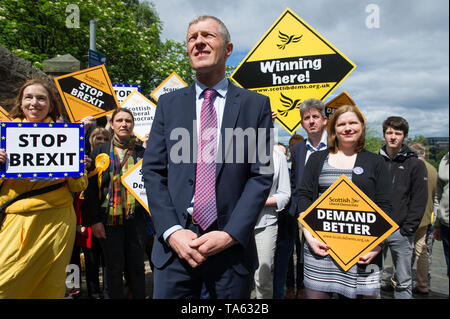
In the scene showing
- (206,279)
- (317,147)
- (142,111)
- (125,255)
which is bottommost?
(125,255)

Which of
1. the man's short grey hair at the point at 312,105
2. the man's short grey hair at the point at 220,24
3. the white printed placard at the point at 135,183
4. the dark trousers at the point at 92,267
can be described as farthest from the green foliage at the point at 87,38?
the man's short grey hair at the point at 220,24

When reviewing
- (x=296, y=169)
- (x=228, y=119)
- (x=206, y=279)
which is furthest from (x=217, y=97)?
(x=296, y=169)

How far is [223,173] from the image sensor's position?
1740 millimetres

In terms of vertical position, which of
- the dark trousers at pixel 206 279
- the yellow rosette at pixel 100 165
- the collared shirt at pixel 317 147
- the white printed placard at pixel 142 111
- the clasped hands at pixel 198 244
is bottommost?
the dark trousers at pixel 206 279

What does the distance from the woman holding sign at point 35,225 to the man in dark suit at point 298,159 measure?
2126mm

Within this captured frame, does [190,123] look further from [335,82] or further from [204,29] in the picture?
[335,82]

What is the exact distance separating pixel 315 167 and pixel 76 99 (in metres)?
3.06

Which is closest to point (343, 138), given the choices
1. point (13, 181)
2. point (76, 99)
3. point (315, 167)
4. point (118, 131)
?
point (315, 167)

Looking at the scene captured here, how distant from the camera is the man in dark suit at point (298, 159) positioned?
11.0 feet

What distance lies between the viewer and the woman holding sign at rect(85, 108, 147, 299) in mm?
3205

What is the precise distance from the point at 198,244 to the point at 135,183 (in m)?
1.82

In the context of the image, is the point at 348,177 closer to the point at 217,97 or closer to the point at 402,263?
the point at 217,97

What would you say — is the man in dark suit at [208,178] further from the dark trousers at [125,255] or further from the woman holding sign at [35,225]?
the dark trousers at [125,255]
